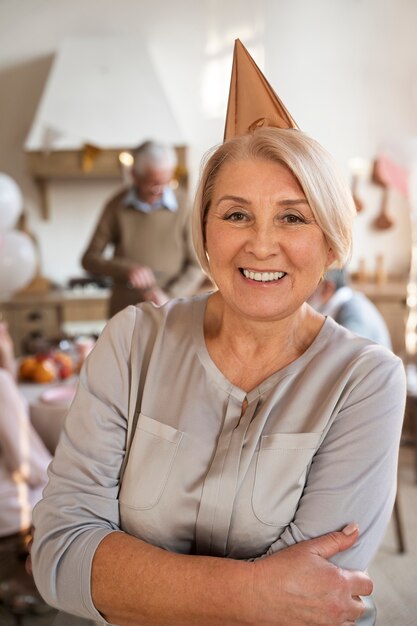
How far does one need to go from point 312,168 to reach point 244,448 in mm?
375

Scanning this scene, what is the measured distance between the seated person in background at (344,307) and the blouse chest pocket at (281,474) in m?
1.15

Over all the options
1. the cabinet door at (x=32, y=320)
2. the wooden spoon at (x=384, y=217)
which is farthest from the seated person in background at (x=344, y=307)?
the cabinet door at (x=32, y=320)

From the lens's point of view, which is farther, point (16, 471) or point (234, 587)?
point (16, 471)

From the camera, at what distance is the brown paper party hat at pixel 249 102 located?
881 millimetres

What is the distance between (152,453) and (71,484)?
11 centimetres

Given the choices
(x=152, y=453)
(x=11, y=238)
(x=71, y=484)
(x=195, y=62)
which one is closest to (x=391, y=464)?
(x=152, y=453)

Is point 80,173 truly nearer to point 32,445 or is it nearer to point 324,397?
point 32,445

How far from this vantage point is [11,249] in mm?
2693

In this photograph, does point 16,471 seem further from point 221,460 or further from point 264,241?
point 264,241

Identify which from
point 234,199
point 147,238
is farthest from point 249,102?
point 147,238

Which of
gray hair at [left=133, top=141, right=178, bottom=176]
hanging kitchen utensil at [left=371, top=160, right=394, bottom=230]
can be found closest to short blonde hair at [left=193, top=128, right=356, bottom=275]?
gray hair at [left=133, top=141, right=178, bottom=176]

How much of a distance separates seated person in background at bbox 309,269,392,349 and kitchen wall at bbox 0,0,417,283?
200 cm

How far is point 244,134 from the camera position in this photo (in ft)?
2.85

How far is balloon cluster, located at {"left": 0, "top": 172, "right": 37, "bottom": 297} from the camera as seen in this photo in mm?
2684
